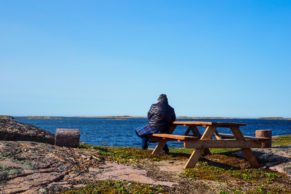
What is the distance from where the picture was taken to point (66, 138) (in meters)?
9.85

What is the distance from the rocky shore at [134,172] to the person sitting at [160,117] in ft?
3.49

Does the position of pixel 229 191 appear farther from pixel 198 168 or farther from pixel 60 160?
pixel 60 160

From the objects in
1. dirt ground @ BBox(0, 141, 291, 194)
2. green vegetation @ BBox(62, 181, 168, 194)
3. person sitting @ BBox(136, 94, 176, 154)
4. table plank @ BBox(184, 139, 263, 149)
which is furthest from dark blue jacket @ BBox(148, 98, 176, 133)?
green vegetation @ BBox(62, 181, 168, 194)

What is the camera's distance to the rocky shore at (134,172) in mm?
5652

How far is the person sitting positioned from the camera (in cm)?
1024

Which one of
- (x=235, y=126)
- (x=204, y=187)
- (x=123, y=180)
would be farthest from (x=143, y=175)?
(x=235, y=126)

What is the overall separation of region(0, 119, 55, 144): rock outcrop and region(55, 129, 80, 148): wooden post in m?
1.74

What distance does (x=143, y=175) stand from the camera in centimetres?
677

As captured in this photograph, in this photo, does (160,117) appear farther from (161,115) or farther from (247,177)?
(247,177)

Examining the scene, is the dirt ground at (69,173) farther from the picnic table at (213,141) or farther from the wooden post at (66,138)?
the wooden post at (66,138)

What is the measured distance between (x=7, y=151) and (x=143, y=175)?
3.89 metres

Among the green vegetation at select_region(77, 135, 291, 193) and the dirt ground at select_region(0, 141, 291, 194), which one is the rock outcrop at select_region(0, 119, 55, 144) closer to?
the dirt ground at select_region(0, 141, 291, 194)

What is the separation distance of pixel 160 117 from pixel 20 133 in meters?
5.84

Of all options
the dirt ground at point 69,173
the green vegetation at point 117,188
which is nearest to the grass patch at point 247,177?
the dirt ground at point 69,173
